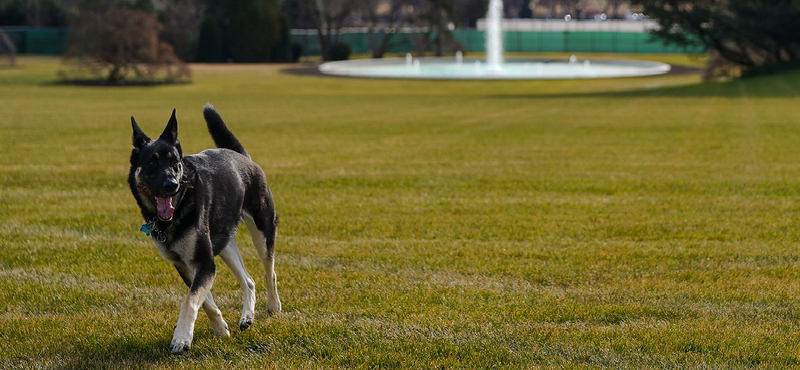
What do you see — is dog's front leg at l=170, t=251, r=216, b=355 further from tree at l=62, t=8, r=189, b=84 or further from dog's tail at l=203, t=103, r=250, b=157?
tree at l=62, t=8, r=189, b=84

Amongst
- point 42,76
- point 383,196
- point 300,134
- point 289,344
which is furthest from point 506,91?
point 289,344

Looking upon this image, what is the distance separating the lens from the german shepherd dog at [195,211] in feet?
16.4

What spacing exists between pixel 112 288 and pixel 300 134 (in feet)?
43.1

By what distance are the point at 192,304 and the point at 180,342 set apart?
30 cm

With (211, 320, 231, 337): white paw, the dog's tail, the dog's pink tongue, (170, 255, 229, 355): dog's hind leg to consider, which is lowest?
(211, 320, 231, 337): white paw

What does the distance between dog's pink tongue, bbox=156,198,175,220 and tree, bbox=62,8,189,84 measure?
40814 millimetres

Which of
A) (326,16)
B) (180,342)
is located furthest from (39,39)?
(180,342)

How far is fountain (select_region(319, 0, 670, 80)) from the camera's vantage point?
5131cm

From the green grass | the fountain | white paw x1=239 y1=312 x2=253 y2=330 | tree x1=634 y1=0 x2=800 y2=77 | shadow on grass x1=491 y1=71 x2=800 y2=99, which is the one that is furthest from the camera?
the fountain

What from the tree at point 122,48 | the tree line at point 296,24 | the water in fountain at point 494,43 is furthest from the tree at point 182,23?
the water in fountain at point 494,43

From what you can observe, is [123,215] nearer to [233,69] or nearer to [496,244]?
[496,244]

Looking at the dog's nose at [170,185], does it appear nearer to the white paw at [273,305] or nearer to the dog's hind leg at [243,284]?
the dog's hind leg at [243,284]

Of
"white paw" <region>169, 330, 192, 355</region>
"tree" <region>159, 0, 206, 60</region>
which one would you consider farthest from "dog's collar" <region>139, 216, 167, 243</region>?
"tree" <region>159, 0, 206, 60</region>

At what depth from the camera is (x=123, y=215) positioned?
992cm
